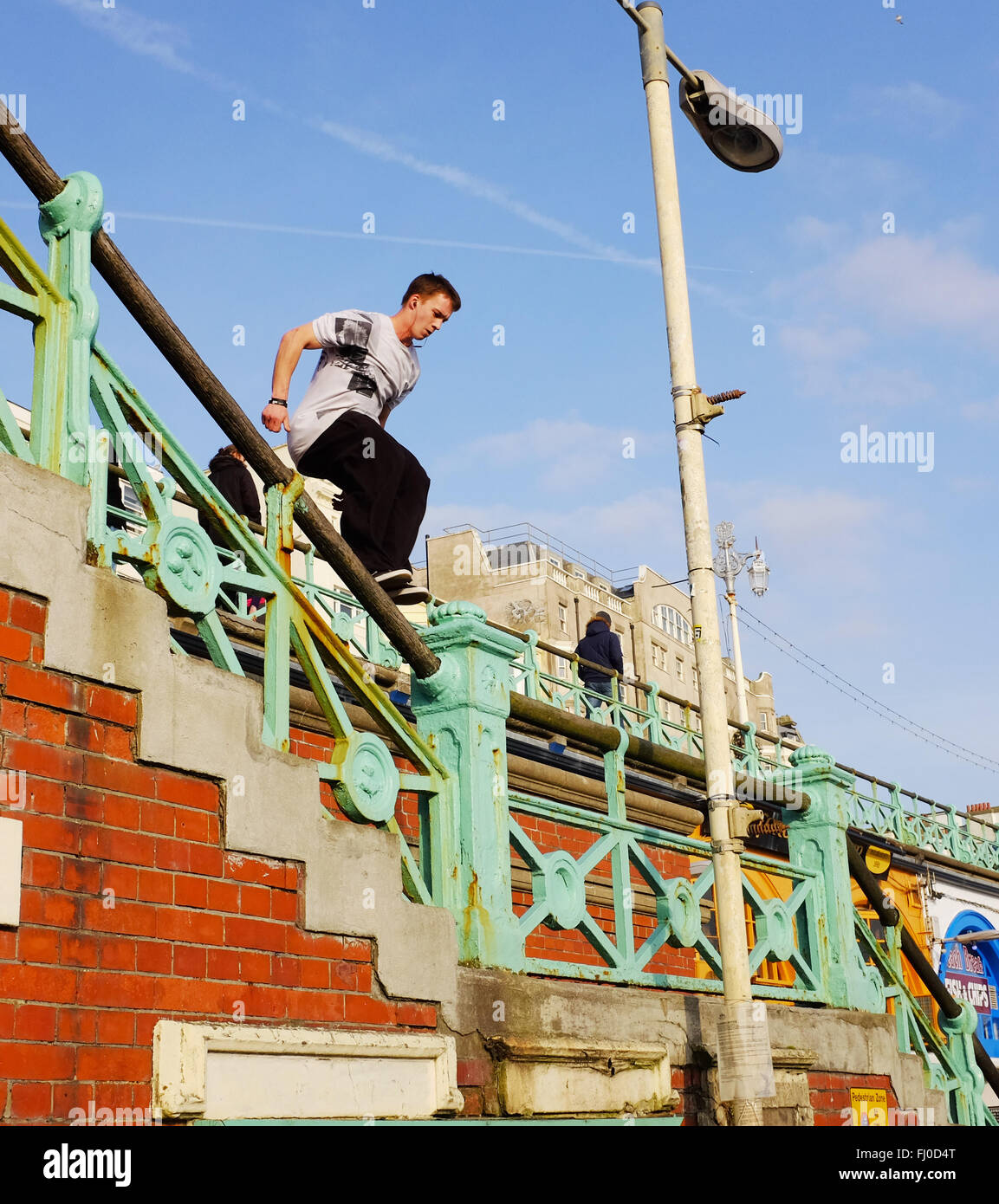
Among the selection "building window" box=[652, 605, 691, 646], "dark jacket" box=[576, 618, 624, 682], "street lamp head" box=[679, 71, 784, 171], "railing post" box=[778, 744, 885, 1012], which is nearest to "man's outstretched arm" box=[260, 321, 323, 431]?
"street lamp head" box=[679, 71, 784, 171]

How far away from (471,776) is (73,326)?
214cm

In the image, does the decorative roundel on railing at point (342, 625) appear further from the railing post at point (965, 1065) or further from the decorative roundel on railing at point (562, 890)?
the decorative roundel on railing at point (562, 890)

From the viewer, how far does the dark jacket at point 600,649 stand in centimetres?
1823

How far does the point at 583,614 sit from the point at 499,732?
55974 millimetres

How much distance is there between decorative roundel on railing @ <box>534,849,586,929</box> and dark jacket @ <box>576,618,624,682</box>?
12370 mm

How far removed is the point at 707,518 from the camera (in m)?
6.84

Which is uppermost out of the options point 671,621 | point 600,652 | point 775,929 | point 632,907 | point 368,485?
point 671,621

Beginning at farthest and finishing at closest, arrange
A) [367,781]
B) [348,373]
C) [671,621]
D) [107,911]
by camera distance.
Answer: [671,621] < [348,373] < [367,781] < [107,911]

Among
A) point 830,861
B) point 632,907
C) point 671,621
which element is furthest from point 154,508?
point 671,621

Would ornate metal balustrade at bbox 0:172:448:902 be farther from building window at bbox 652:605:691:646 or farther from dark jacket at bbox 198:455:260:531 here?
building window at bbox 652:605:691:646

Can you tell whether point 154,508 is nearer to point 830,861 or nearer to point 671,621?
point 830,861
